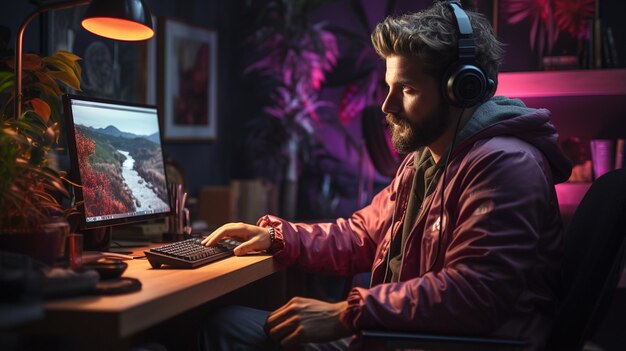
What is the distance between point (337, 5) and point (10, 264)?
353 cm

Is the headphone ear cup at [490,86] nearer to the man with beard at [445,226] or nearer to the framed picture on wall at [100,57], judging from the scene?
the man with beard at [445,226]

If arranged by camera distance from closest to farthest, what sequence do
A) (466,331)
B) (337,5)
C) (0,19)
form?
(466,331) < (0,19) < (337,5)

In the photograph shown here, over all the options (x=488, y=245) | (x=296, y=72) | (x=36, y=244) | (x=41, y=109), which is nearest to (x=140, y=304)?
(x=36, y=244)

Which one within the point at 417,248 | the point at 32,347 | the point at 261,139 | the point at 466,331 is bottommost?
the point at 32,347

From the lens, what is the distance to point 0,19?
7.75 feet

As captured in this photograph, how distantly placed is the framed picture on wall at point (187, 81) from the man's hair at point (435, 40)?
7.30 feet

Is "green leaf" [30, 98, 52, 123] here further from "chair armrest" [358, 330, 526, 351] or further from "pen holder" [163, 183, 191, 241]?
"chair armrest" [358, 330, 526, 351]

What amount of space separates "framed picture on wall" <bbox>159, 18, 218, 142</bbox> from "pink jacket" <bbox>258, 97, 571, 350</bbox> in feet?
7.98

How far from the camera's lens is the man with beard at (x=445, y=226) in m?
1.32

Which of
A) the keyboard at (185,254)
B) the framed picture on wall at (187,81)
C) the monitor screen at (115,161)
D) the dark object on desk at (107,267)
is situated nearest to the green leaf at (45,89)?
the monitor screen at (115,161)

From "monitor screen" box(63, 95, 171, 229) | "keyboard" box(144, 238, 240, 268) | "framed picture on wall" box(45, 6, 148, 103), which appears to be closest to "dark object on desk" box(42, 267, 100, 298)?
"keyboard" box(144, 238, 240, 268)

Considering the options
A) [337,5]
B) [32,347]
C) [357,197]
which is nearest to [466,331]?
[32,347]

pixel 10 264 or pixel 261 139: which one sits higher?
pixel 261 139

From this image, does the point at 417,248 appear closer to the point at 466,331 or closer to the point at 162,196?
the point at 466,331
